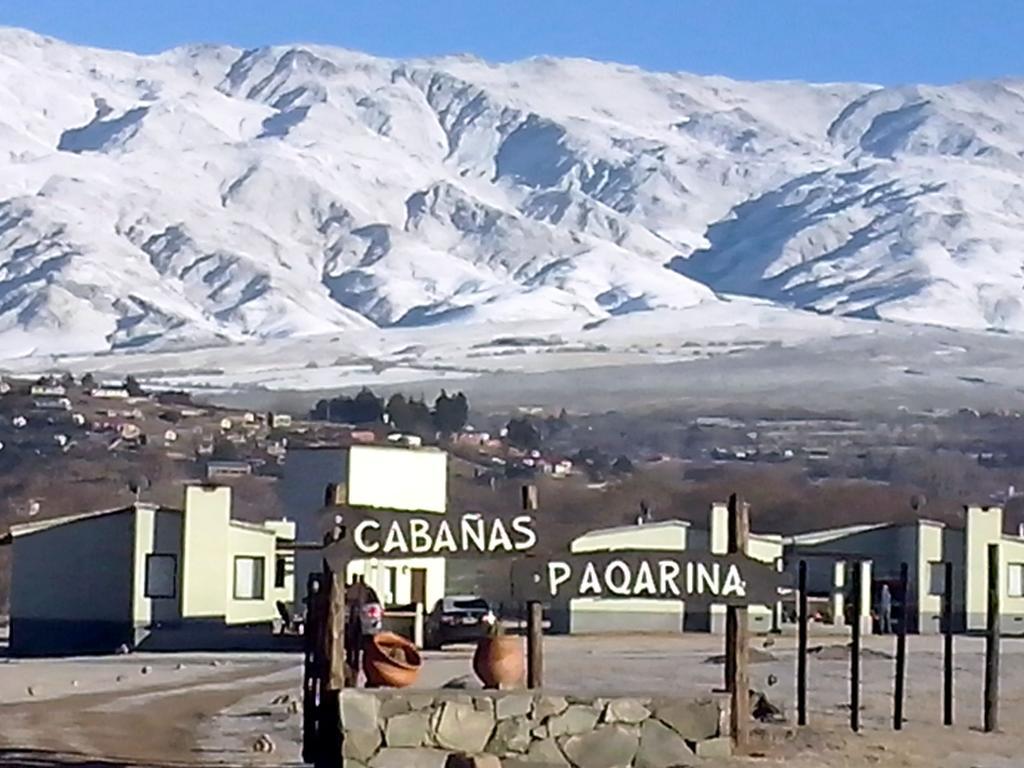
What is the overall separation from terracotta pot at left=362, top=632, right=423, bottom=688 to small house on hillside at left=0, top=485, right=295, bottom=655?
99.9ft

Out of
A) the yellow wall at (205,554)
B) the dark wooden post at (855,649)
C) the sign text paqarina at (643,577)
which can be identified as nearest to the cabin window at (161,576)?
the yellow wall at (205,554)

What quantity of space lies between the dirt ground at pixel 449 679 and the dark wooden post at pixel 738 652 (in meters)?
0.31

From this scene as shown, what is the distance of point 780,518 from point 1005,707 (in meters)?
72.4

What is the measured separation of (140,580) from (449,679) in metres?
19.1

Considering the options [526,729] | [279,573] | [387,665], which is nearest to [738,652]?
[526,729]

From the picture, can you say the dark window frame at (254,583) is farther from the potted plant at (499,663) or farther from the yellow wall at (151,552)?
the potted plant at (499,663)

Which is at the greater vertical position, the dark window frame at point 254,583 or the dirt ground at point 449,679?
the dark window frame at point 254,583

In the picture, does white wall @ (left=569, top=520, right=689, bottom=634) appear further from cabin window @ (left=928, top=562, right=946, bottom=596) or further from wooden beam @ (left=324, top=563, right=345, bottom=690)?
wooden beam @ (left=324, top=563, right=345, bottom=690)

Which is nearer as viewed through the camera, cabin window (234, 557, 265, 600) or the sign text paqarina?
the sign text paqarina

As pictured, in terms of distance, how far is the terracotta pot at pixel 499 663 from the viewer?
19.9m

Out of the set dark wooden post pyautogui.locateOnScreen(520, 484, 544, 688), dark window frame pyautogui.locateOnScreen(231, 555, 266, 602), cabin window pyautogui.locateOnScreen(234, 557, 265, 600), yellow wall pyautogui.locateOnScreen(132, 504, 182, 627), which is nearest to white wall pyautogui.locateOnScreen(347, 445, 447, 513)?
dark window frame pyautogui.locateOnScreen(231, 555, 266, 602)

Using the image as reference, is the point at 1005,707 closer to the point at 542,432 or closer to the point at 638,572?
the point at 638,572

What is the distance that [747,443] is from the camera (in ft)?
508

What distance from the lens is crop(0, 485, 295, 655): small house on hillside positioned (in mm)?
51000
